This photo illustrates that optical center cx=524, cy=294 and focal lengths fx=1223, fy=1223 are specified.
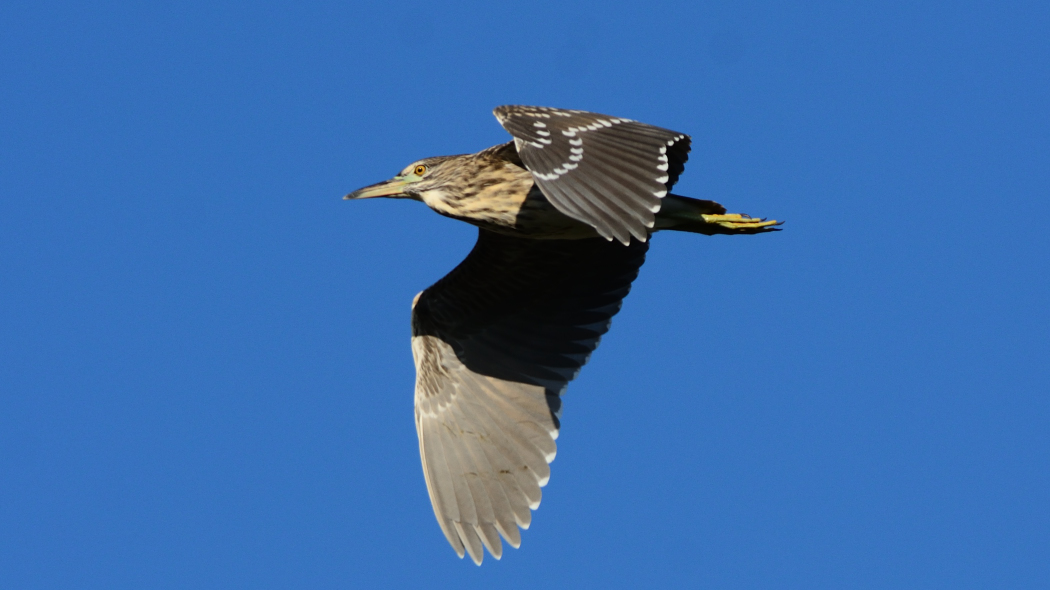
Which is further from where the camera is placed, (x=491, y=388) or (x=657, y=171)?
(x=491, y=388)

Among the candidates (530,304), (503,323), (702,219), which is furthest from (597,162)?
(503,323)

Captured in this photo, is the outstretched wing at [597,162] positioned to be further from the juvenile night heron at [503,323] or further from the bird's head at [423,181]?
the bird's head at [423,181]

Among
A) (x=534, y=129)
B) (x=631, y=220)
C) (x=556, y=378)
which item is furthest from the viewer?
(x=556, y=378)

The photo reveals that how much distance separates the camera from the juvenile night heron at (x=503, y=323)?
25.2 feet

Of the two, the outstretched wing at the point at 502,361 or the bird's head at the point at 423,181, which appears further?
the outstretched wing at the point at 502,361

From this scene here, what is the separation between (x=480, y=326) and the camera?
355 inches

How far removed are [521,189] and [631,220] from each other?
153cm

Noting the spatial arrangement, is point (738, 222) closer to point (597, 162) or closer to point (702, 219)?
point (702, 219)

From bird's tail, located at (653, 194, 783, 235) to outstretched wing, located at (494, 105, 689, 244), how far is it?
0.68m

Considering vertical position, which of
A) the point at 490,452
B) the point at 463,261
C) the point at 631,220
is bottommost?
the point at 631,220

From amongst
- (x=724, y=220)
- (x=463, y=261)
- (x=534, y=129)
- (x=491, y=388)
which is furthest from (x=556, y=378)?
(x=534, y=129)

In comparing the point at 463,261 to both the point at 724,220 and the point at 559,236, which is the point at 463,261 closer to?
the point at 559,236

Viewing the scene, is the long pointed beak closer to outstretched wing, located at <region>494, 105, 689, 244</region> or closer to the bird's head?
the bird's head

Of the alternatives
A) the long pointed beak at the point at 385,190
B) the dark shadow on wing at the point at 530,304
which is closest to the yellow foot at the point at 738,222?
the dark shadow on wing at the point at 530,304
